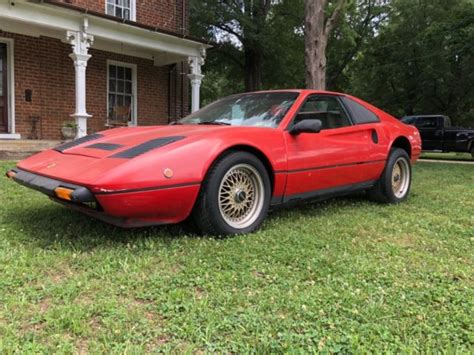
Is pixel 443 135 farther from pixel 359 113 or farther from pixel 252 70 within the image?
pixel 359 113

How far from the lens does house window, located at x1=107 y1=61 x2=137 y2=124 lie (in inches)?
458

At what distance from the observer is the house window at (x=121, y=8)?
11.7 metres

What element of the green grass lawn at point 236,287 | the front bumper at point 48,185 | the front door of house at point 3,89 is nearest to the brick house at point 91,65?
the front door of house at point 3,89

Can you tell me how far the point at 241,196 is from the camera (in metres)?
3.50

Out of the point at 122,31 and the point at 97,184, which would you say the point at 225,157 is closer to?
the point at 97,184

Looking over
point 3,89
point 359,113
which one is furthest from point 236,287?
point 3,89

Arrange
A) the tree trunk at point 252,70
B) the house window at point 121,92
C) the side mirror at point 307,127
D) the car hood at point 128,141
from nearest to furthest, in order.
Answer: the car hood at point 128,141 → the side mirror at point 307,127 → the house window at point 121,92 → the tree trunk at point 252,70

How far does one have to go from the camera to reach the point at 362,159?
455 centimetres

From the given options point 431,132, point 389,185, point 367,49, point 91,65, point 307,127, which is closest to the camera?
point 307,127

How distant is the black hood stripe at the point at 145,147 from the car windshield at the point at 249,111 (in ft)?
2.91

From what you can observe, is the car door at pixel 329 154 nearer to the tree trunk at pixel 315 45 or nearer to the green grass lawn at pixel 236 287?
the green grass lawn at pixel 236 287

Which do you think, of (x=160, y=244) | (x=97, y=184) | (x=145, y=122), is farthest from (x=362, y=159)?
(x=145, y=122)

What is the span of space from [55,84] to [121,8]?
9.59ft

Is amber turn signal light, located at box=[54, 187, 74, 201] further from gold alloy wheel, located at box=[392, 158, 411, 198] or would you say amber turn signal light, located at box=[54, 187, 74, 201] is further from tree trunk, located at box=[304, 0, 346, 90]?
tree trunk, located at box=[304, 0, 346, 90]
